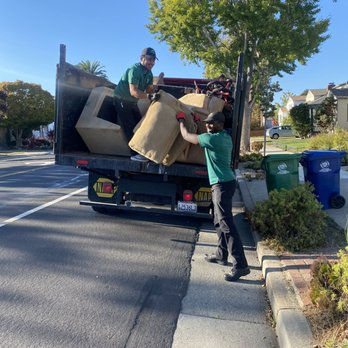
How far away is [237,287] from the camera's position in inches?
174

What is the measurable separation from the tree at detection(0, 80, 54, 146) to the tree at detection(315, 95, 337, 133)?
32.9 m

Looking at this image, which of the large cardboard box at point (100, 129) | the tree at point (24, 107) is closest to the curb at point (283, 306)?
the large cardboard box at point (100, 129)

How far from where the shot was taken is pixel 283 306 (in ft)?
11.8

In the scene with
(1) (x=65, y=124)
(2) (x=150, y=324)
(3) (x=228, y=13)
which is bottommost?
(2) (x=150, y=324)

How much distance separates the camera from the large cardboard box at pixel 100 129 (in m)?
6.32

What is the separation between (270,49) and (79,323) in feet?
59.2

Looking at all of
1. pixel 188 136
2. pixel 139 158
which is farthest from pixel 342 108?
pixel 188 136

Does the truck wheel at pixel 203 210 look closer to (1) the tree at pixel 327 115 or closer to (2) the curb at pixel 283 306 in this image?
(2) the curb at pixel 283 306

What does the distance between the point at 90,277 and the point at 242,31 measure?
672 inches

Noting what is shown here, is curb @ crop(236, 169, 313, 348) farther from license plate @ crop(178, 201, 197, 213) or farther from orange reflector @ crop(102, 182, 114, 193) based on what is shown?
orange reflector @ crop(102, 182, 114, 193)

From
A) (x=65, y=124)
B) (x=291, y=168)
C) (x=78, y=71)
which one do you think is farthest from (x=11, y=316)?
(x=291, y=168)

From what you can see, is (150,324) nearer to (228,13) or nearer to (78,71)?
Result: (78,71)

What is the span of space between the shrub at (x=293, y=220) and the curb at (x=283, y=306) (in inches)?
13.7

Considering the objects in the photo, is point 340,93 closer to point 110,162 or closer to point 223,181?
point 110,162
